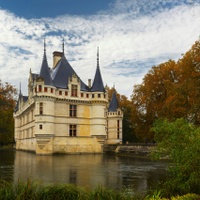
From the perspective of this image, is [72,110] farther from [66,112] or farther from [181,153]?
[181,153]

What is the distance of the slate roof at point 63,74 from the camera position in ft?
111

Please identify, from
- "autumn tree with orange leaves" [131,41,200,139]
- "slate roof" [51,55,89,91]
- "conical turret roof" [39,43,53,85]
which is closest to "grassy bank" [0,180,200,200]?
"autumn tree with orange leaves" [131,41,200,139]

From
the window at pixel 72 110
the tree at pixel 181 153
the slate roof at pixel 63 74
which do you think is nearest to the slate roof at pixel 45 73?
the slate roof at pixel 63 74

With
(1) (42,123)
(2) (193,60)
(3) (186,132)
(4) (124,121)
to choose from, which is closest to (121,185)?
(3) (186,132)

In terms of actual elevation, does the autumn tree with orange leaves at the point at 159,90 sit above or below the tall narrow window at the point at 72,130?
above

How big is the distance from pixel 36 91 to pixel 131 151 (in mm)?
12568

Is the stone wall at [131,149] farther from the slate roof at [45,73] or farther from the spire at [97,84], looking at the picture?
the slate roof at [45,73]

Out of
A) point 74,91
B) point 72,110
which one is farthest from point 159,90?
point 72,110

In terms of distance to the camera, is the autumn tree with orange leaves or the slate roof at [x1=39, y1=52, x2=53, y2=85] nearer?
the autumn tree with orange leaves

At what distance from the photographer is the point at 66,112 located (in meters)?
33.8

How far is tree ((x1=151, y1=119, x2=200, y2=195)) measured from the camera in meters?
8.56

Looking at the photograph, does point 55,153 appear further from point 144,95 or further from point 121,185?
point 121,185

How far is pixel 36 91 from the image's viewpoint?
31375mm

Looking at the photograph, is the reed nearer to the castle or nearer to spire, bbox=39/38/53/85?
the castle
